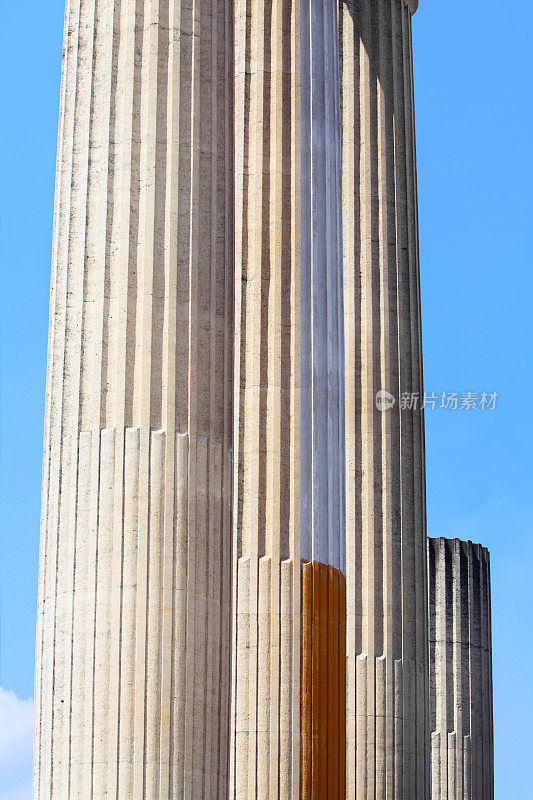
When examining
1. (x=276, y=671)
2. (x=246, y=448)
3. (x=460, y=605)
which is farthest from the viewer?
(x=460, y=605)

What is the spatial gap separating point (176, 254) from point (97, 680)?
25.4ft

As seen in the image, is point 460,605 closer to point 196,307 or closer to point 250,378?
point 250,378

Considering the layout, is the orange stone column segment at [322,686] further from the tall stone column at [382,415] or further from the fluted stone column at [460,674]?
the fluted stone column at [460,674]

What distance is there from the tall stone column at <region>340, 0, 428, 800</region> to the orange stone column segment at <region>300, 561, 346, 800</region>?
4819 mm

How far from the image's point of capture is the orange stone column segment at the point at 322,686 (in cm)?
3356

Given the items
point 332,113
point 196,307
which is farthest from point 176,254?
point 332,113

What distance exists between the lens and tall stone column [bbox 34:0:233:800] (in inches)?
1046

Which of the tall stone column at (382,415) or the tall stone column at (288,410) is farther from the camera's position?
the tall stone column at (382,415)

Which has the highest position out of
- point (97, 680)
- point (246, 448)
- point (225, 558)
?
point (246, 448)

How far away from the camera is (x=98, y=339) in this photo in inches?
1121

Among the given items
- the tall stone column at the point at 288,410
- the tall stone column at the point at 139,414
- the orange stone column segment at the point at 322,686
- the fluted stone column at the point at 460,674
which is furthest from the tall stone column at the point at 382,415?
the fluted stone column at the point at 460,674

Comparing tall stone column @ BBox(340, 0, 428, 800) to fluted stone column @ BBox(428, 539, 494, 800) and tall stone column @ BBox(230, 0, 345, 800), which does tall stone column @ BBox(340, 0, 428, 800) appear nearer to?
tall stone column @ BBox(230, 0, 345, 800)

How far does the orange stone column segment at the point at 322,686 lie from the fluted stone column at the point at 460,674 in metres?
23.7

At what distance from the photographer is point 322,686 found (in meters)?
34.3
